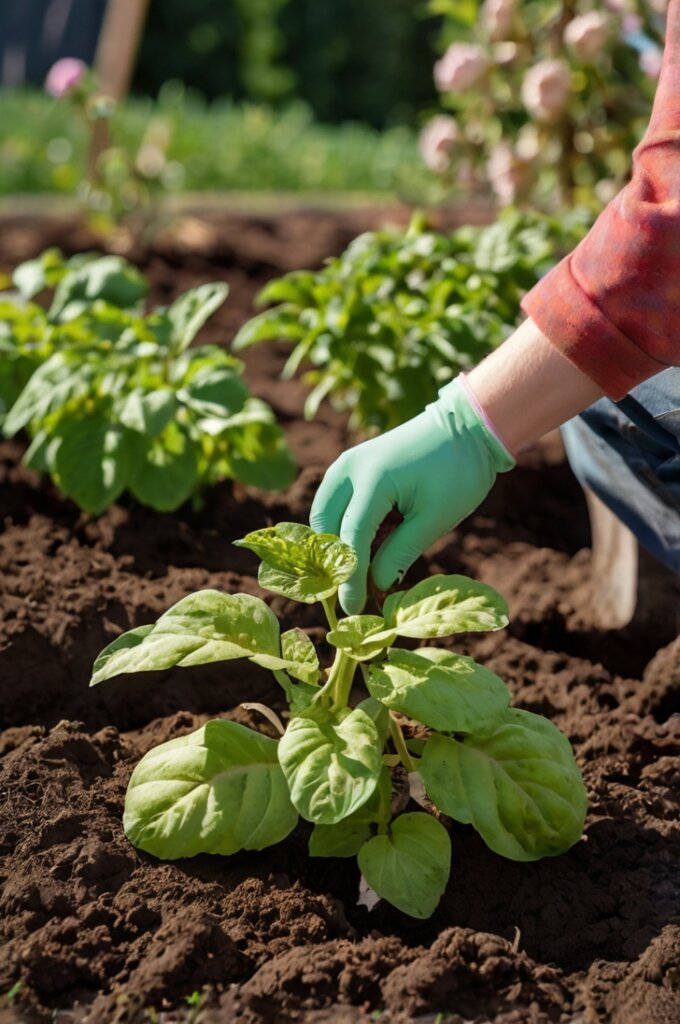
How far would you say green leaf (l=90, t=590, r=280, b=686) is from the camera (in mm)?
1546

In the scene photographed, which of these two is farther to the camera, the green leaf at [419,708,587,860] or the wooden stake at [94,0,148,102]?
the wooden stake at [94,0,148,102]

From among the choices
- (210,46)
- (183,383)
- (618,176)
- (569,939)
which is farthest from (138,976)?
(210,46)

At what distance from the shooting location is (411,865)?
1550 mm

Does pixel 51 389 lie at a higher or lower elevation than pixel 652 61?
lower

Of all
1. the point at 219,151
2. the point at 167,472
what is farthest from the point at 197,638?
the point at 219,151

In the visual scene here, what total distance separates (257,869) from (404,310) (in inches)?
52.0

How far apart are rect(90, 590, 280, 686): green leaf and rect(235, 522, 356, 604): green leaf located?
0.27 feet

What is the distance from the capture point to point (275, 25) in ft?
41.8

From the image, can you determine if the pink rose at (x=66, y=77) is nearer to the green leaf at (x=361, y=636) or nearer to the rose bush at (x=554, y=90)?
the rose bush at (x=554, y=90)

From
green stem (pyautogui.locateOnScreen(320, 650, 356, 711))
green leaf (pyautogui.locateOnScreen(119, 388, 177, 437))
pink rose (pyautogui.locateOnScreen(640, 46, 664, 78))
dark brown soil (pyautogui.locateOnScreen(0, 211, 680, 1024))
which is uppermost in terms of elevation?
pink rose (pyautogui.locateOnScreen(640, 46, 664, 78))

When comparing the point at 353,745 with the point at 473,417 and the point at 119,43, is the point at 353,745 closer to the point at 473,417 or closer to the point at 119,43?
the point at 473,417

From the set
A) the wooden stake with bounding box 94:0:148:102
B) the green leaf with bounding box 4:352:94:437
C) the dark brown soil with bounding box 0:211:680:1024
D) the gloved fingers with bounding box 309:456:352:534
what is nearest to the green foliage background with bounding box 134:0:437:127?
the wooden stake with bounding box 94:0:148:102

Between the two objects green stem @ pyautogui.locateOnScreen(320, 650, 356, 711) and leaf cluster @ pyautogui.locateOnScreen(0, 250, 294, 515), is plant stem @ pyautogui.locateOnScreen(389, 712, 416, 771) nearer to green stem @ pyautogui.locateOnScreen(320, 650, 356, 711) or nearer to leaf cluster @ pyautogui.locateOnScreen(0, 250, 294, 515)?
green stem @ pyautogui.locateOnScreen(320, 650, 356, 711)

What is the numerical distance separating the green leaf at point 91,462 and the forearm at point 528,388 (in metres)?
0.90
